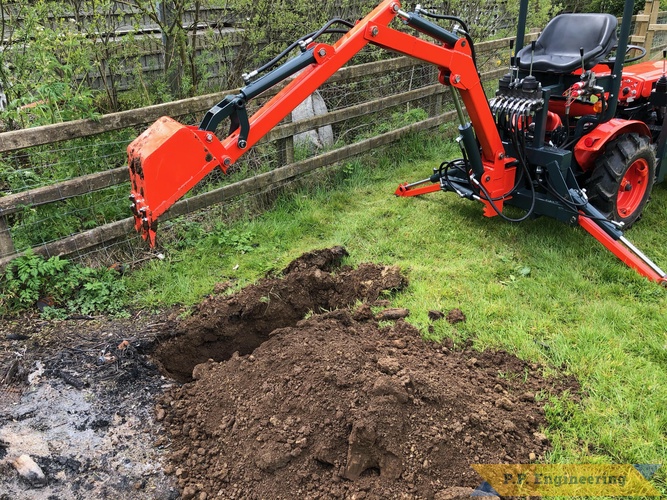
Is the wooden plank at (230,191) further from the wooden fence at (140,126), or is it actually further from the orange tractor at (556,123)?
the orange tractor at (556,123)

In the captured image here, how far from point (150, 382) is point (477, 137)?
3.29 m

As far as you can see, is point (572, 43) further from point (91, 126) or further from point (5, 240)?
point (5, 240)

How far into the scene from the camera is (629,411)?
9.75 feet

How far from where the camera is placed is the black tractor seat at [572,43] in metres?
4.46

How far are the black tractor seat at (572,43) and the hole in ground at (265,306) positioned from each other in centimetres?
220

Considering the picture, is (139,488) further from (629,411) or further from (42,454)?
(629,411)

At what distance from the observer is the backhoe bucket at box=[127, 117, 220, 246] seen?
2936mm

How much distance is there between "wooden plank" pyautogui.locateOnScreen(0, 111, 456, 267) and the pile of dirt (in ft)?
4.19

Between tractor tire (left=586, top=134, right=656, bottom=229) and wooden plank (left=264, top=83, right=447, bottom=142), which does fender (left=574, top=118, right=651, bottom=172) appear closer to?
tractor tire (left=586, top=134, right=656, bottom=229)

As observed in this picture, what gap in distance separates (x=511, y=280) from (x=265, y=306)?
1.99m

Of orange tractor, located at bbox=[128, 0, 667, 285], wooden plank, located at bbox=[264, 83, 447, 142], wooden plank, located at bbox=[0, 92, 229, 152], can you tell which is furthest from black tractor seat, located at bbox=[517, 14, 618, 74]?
wooden plank, located at bbox=[0, 92, 229, 152]

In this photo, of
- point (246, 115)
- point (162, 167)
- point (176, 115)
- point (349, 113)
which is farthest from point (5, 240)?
point (349, 113)

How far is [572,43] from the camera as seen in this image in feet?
15.2

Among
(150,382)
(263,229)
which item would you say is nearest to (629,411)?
(150,382)
